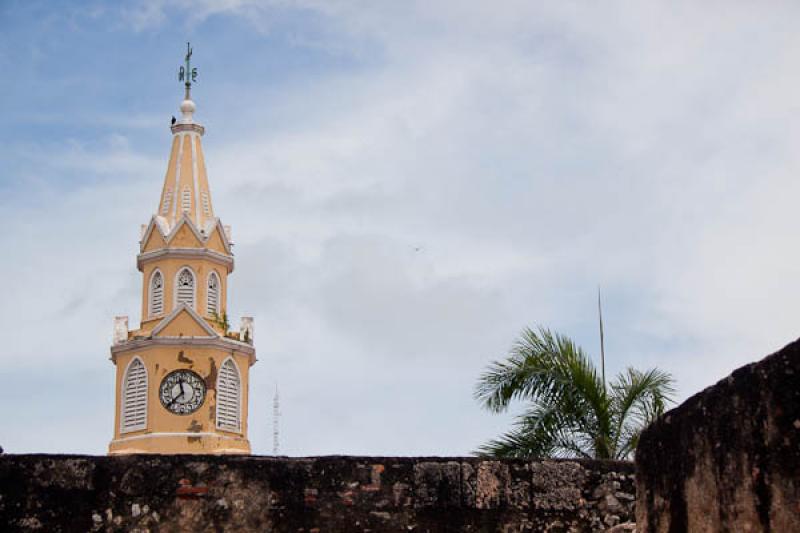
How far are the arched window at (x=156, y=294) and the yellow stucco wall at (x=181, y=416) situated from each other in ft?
4.69

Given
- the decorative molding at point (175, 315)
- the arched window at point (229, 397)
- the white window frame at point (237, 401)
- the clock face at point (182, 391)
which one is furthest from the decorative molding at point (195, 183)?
the clock face at point (182, 391)

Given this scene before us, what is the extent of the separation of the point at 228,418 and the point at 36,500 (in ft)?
97.7

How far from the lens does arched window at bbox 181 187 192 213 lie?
128 feet

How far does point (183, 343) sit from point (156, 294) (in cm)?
237

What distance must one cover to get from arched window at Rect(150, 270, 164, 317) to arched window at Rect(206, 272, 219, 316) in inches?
52.1

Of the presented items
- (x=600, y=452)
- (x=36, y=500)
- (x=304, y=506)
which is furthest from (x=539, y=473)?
(x=600, y=452)

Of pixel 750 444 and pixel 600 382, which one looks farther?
pixel 600 382

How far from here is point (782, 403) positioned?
4.01 meters

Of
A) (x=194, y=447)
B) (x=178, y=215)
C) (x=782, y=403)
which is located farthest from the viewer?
(x=178, y=215)

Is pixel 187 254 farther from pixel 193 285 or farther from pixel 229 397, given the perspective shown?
pixel 229 397

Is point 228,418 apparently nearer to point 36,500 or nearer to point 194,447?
point 194,447

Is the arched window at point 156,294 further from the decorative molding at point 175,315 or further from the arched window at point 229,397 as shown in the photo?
the arched window at point 229,397

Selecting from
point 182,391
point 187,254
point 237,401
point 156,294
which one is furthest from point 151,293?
point 237,401

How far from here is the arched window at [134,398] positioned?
36.3 meters
